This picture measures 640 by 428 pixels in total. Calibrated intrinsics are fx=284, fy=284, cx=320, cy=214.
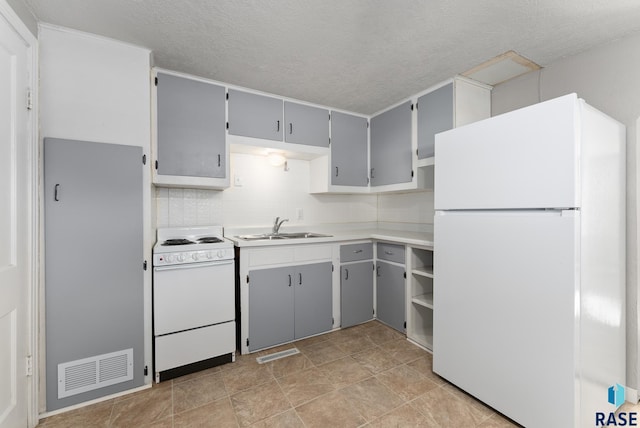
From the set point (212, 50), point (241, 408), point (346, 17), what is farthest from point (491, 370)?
point (212, 50)

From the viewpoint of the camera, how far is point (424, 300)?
252 centimetres

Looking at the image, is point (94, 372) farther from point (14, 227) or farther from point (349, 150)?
point (349, 150)

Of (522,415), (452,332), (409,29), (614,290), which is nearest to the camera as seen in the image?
(522,415)

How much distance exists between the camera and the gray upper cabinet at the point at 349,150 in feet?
9.87

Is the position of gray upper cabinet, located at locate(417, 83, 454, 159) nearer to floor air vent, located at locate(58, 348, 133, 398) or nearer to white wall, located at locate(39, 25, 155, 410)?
white wall, located at locate(39, 25, 155, 410)

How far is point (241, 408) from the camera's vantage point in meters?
1.71

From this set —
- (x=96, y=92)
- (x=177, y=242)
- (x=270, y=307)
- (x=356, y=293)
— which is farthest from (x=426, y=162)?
(x=96, y=92)

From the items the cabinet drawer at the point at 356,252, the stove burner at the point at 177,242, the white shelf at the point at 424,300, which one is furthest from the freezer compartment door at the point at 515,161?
the stove burner at the point at 177,242

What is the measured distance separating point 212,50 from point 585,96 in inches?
102

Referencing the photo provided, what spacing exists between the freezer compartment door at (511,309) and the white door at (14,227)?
2.39 meters

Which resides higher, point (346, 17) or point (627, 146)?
point (346, 17)

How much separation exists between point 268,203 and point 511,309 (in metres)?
2.26

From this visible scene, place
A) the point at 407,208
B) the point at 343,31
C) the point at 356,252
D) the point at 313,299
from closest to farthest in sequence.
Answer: the point at 343,31 < the point at 313,299 < the point at 356,252 < the point at 407,208

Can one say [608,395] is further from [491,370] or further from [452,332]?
[452,332]
